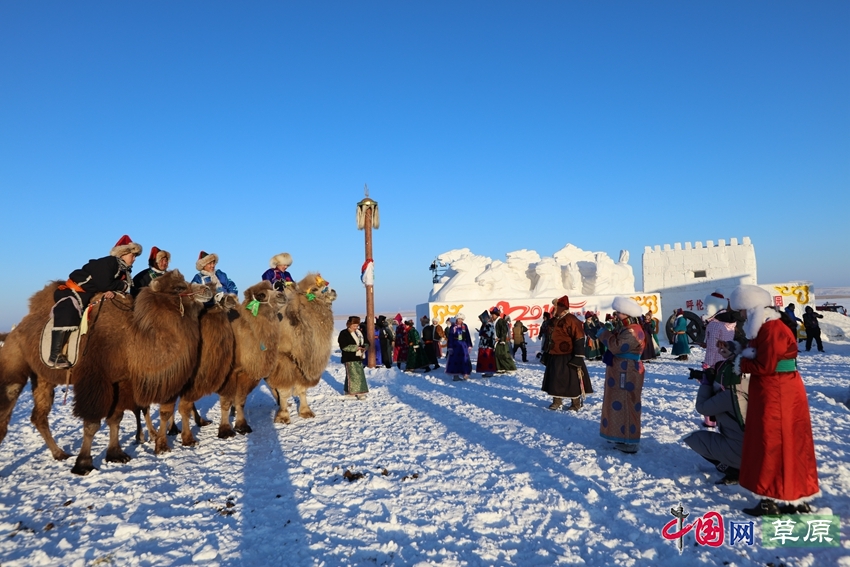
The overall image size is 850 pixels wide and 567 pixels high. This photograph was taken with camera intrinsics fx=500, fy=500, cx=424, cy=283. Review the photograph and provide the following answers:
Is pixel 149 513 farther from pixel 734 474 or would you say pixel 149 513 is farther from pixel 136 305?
pixel 734 474

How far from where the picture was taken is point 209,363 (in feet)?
18.3

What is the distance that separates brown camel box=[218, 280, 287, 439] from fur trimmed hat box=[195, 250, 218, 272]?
1.90ft

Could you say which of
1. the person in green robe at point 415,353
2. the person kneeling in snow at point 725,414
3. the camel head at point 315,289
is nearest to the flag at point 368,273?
the person in green robe at point 415,353

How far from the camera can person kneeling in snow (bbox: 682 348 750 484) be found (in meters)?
3.70

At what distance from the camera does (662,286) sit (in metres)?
27.1

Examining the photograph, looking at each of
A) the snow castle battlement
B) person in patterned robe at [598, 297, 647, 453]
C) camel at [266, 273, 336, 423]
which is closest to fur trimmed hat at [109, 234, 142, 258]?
camel at [266, 273, 336, 423]

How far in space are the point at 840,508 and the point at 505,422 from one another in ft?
12.3

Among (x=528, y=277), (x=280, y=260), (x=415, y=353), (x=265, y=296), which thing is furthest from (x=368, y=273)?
(x=528, y=277)

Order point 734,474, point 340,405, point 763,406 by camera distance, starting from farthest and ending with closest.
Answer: point 340,405
point 734,474
point 763,406

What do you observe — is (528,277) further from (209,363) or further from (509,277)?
(209,363)

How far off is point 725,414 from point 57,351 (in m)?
5.82

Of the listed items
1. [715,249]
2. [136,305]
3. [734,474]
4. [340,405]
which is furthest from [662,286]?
[136,305]

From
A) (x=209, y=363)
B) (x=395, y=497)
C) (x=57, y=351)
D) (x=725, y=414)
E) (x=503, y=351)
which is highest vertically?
(x=57, y=351)

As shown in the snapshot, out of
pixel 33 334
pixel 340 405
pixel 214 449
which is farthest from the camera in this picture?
pixel 340 405
